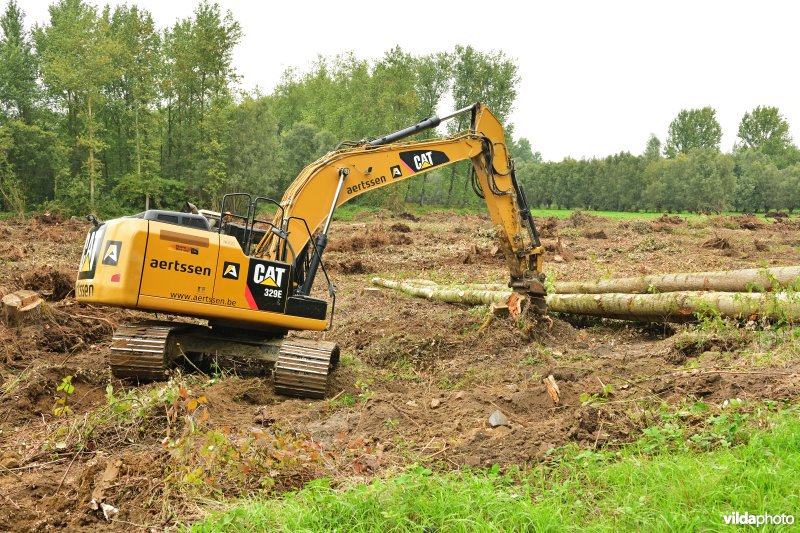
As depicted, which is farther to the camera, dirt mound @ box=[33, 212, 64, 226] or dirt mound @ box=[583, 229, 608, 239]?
dirt mound @ box=[33, 212, 64, 226]

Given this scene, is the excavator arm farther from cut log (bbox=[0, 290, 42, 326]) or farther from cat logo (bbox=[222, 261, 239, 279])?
cut log (bbox=[0, 290, 42, 326])

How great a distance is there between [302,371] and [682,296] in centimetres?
525

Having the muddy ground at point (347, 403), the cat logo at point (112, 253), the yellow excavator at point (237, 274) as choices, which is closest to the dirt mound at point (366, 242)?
the muddy ground at point (347, 403)

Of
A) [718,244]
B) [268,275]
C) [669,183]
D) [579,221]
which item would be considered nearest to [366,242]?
[718,244]

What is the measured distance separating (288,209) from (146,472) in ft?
13.7

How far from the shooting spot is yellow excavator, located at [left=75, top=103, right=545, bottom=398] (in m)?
6.86

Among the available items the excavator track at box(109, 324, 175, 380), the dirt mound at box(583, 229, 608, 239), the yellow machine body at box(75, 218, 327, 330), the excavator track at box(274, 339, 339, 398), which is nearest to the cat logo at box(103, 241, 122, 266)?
the yellow machine body at box(75, 218, 327, 330)

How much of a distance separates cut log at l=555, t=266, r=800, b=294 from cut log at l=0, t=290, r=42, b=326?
8.40 meters

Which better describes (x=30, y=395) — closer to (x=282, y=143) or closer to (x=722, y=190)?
(x=282, y=143)

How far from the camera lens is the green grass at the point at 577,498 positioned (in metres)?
3.59

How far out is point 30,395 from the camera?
6.98 m

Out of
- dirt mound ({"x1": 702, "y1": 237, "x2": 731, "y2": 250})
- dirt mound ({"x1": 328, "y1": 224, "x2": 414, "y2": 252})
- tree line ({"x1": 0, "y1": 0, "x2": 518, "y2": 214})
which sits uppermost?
tree line ({"x1": 0, "y1": 0, "x2": 518, "y2": 214})

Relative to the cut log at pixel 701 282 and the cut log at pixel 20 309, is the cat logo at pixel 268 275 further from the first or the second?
the cut log at pixel 701 282

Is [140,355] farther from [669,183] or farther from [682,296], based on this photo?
[669,183]
